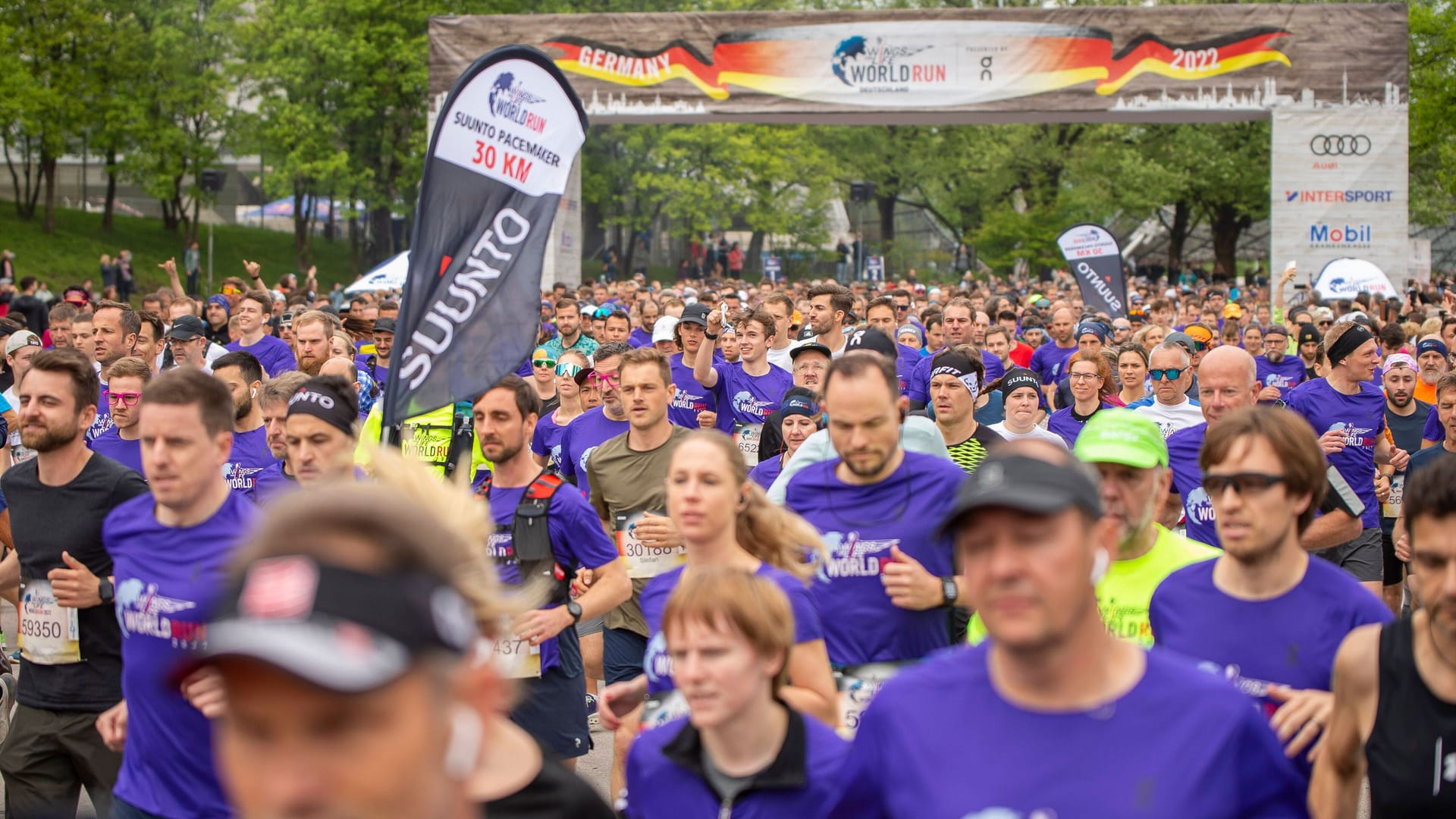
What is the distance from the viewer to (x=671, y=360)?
1184 cm

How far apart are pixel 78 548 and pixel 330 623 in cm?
432

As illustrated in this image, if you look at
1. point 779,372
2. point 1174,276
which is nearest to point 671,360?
point 779,372

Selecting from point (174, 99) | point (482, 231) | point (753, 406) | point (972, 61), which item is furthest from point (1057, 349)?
point (174, 99)

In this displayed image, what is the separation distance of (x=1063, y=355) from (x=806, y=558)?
10212mm

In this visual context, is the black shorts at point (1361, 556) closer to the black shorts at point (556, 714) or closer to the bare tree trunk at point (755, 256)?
the black shorts at point (556, 714)

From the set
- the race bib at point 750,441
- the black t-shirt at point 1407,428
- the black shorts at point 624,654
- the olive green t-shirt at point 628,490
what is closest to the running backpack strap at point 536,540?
the olive green t-shirt at point 628,490

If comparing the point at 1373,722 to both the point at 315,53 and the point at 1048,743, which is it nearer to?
the point at 1048,743

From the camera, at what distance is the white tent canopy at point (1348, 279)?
23.9 meters

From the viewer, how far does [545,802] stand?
9.21 feet

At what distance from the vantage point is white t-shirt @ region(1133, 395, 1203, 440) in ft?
29.5

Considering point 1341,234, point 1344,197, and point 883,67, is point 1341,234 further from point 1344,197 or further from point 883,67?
point 883,67

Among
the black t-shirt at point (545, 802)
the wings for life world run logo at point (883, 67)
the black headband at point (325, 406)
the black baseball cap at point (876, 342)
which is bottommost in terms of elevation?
the black t-shirt at point (545, 802)

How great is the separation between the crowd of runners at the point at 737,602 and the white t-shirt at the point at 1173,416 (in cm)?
3

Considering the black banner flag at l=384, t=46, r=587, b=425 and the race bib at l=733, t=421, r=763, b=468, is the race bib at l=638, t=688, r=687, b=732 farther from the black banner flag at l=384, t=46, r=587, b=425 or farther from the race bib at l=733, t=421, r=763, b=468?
the race bib at l=733, t=421, r=763, b=468
